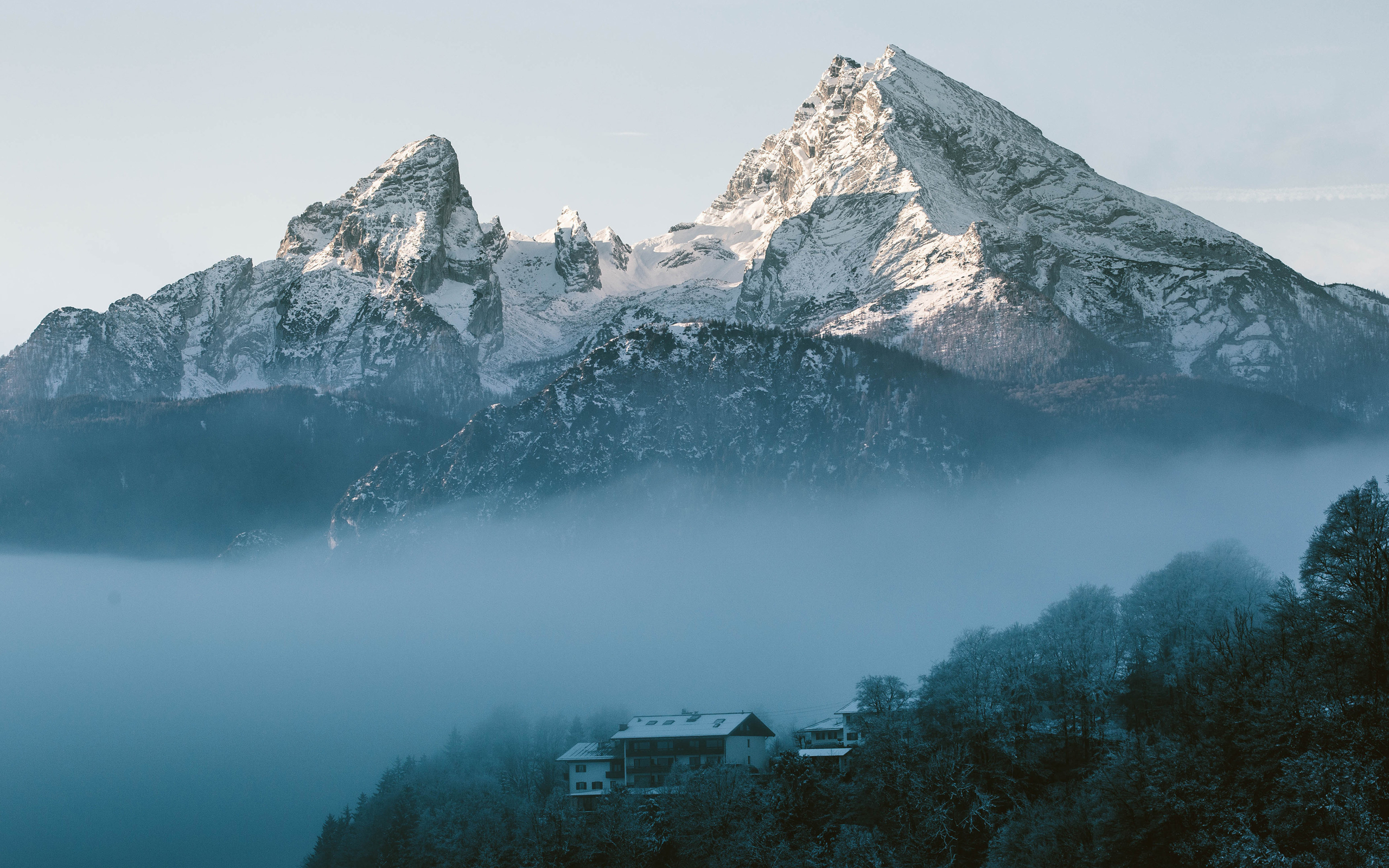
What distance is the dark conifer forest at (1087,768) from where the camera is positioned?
9138 centimetres

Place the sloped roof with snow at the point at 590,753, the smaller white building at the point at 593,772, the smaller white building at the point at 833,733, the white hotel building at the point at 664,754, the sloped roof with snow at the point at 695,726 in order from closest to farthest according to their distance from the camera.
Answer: the smaller white building at the point at 833,733
the white hotel building at the point at 664,754
the sloped roof with snow at the point at 695,726
the smaller white building at the point at 593,772
the sloped roof with snow at the point at 590,753

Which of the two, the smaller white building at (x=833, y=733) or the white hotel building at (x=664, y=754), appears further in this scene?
the white hotel building at (x=664, y=754)

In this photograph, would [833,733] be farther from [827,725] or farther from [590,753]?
[590,753]

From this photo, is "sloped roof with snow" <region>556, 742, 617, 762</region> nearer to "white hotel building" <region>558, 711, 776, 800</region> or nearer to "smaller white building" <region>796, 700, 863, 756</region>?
"white hotel building" <region>558, 711, 776, 800</region>

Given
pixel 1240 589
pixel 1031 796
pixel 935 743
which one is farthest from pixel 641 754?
pixel 1240 589

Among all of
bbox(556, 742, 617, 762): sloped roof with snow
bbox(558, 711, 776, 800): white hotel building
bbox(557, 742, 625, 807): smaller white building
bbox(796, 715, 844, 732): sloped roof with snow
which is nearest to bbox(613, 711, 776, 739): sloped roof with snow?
bbox(558, 711, 776, 800): white hotel building

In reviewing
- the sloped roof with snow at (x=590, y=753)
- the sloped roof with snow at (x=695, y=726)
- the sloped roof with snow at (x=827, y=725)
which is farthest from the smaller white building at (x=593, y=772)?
the sloped roof with snow at (x=827, y=725)

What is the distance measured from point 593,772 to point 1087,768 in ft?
224

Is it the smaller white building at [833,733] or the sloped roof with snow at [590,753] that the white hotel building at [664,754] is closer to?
the sloped roof with snow at [590,753]

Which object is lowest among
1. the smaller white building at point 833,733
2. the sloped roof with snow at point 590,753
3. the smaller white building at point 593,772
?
the smaller white building at point 593,772

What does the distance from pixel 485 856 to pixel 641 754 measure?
3579 cm

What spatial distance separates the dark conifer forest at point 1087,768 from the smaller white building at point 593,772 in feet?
16.2

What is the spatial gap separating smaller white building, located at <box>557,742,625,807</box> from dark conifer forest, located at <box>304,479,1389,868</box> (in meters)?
4.94

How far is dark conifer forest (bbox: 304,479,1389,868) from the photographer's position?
3597 inches
